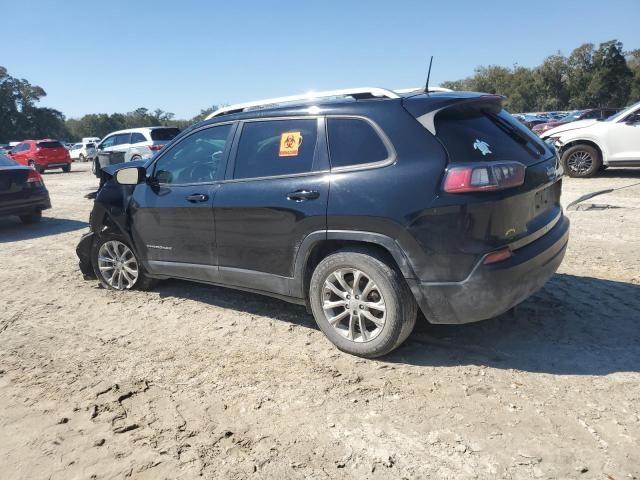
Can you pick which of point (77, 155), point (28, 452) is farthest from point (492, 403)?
point (77, 155)

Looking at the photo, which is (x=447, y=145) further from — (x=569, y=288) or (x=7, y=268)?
(x=7, y=268)

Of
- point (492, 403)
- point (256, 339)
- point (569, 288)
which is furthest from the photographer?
point (569, 288)

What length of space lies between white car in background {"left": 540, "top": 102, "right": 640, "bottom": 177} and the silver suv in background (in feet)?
38.1

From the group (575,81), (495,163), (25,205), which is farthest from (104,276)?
(575,81)

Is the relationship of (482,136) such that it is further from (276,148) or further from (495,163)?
(276,148)

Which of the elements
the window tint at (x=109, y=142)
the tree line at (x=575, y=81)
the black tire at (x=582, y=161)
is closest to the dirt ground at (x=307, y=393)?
the black tire at (x=582, y=161)

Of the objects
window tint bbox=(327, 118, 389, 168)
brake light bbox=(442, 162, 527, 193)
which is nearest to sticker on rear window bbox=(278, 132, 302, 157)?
window tint bbox=(327, 118, 389, 168)

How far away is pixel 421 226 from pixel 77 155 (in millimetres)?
44391

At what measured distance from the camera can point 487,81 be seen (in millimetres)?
85938

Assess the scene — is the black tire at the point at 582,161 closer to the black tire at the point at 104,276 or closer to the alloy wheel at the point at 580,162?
the alloy wheel at the point at 580,162

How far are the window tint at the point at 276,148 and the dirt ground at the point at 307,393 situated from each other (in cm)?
130

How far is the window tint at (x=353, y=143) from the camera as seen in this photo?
3.31 meters

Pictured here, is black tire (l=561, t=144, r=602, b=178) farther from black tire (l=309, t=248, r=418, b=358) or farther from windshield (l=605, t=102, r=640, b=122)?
black tire (l=309, t=248, r=418, b=358)

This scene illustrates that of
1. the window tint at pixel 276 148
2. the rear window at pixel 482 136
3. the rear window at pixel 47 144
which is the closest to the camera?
the rear window at pixel 482 136
